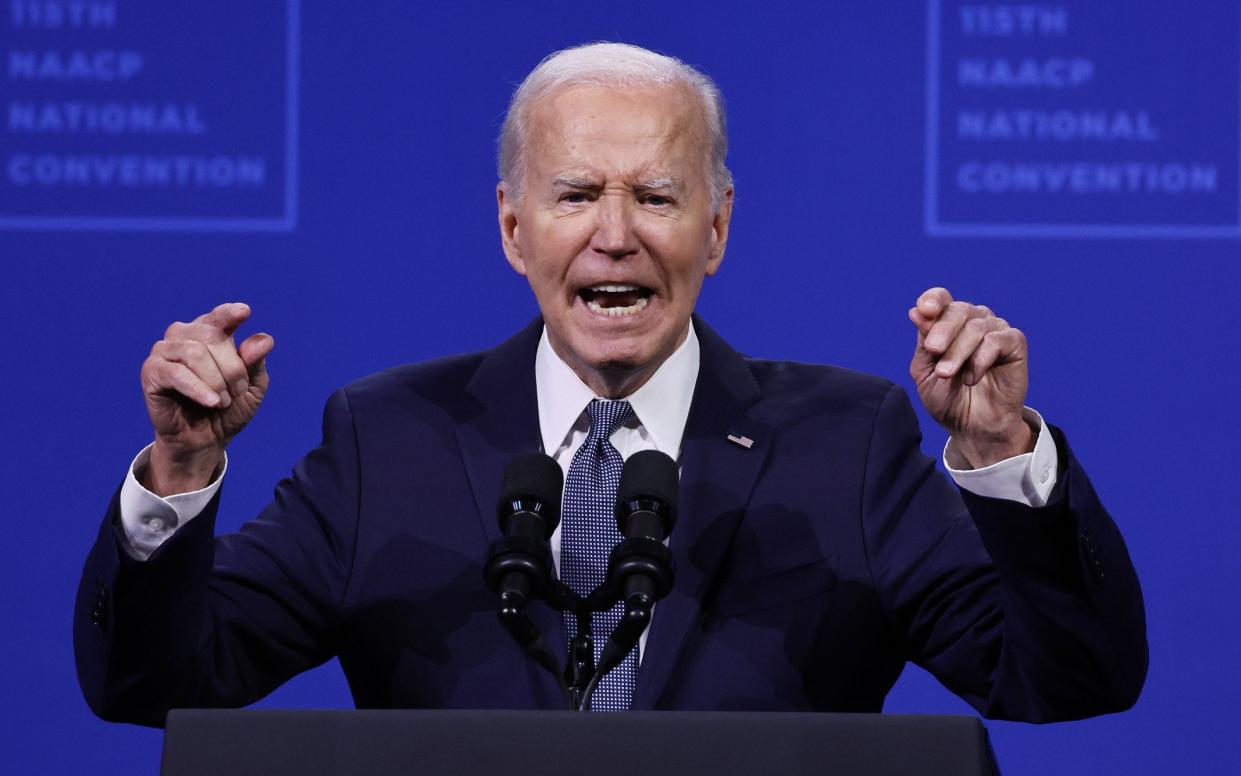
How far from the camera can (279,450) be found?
316 cm

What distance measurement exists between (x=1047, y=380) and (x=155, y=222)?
1691 mm

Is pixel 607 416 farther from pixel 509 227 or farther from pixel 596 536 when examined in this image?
pixel 509 227

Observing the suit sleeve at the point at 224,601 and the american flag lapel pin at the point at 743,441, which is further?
the american flag lapel pin at the point at 743,441

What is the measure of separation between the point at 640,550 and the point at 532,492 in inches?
5.3

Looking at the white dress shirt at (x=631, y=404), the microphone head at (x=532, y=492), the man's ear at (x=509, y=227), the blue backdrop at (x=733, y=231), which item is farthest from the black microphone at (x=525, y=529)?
the blue backdrop at (x=733, y=231)

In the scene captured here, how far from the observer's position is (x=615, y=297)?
212cm

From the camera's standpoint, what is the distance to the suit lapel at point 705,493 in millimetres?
1973

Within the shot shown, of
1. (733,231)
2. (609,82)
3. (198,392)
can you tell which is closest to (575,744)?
(198,392)

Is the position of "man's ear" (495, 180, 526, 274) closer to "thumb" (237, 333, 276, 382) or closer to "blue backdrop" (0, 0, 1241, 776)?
"thumb" (237, 333, 276, 382)

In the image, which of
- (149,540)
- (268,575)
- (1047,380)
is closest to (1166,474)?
(1047,380)

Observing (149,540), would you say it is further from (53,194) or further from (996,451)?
(53,194)

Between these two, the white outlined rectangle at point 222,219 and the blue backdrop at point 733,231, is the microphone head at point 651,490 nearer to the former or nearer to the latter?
the blue backdrop at point 733,231

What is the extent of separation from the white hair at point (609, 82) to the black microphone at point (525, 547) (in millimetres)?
672

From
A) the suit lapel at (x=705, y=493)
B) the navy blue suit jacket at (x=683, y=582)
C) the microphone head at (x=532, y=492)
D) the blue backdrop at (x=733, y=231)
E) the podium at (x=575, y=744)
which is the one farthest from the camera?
the blue backdrop at (x=733, y=231)
